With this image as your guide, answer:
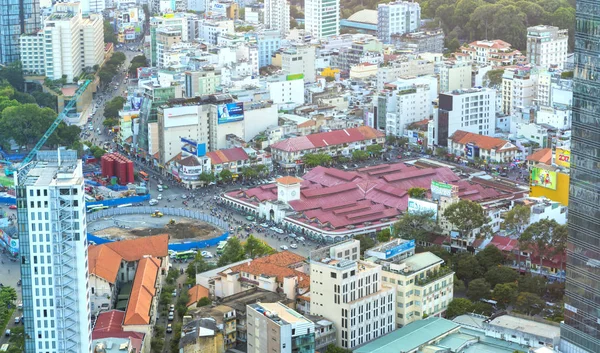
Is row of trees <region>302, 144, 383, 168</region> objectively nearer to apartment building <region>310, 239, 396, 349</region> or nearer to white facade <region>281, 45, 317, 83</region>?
white facade <region>281, 45, 317, 83</region>

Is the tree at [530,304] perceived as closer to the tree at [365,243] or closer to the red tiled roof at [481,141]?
the tree at [365,243]

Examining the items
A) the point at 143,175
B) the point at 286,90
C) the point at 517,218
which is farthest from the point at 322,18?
the point at 517,218

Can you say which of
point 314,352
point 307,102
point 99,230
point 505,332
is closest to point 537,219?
point 505,332

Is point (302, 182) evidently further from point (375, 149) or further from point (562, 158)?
point (562, 158)

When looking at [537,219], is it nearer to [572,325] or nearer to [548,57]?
[572,325]

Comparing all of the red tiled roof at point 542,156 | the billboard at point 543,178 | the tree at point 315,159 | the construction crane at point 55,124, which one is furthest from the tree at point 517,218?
the construction crane at point 55,124

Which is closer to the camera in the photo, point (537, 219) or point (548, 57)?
point (537, 219)
